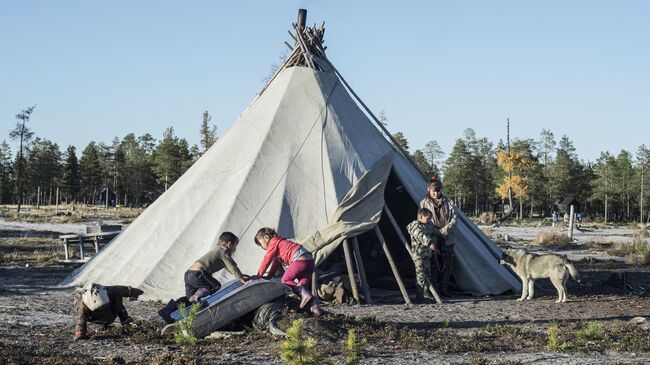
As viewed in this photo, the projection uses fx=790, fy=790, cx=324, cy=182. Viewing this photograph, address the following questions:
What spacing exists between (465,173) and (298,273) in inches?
2786

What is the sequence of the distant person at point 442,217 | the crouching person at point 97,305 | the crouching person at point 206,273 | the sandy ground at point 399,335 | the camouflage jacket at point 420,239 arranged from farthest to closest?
the distant person at point 442,217
the camouflage jacket at point 420,239
the crouching person at point 206,273
the crouching person at point 97,305
the sandy ground at point 399,335

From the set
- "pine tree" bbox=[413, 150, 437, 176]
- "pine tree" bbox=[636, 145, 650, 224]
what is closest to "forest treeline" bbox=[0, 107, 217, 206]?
"pine tree" bbox=[413, 150, 437, 176]

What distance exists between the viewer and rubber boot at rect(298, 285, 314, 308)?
9359 millimetres

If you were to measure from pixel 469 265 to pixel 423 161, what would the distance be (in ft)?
242

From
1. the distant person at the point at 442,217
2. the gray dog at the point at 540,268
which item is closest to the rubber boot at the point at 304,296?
the distant person at the point at 442,217

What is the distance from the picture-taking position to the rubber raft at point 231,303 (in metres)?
8.65

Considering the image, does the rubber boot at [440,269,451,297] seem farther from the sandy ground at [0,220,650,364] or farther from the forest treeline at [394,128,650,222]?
the forest treeline at [394,128,650,222]

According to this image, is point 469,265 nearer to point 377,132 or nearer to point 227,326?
point 377,132

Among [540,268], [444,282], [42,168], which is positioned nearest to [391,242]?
[444,282]

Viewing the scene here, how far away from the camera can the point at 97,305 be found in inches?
351

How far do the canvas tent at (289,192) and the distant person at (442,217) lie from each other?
44 centimetres

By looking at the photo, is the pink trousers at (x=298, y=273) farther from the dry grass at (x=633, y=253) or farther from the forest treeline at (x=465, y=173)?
the forest treeline at (x=465, y=173)

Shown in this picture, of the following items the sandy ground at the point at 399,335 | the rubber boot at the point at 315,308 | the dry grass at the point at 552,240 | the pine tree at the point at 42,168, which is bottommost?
the sandy ground at the point at 399,335

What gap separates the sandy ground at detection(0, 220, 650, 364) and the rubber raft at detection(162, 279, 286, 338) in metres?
0.19
